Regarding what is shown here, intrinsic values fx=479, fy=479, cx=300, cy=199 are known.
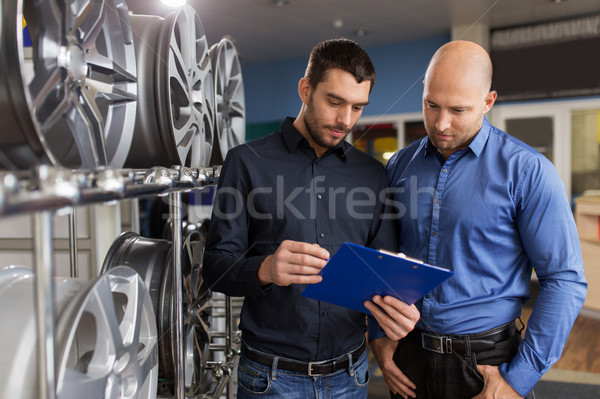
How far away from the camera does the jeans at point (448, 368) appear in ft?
4.81

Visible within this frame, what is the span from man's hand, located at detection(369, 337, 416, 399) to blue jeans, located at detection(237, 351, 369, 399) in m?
0.17

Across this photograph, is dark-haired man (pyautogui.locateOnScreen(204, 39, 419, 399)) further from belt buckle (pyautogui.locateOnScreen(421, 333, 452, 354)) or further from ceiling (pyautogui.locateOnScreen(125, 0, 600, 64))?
ceiling (pyautogui.locateOnScreen(125, 0, 600, 64))

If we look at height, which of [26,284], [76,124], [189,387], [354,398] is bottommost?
[189,387]

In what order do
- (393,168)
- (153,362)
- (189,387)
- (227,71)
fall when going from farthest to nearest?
(227,71), (189,387), (393,168), (153,362)

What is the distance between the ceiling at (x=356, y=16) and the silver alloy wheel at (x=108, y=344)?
500 centimetres

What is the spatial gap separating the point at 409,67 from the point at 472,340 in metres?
6.69

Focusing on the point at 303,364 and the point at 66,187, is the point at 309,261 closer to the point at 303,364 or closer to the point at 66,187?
the point at 303,364

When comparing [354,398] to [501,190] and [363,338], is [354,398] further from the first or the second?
[501,190]

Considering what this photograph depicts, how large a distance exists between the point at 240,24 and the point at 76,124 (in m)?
5.85

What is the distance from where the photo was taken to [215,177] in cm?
166

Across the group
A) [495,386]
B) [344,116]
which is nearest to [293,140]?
[344,116]

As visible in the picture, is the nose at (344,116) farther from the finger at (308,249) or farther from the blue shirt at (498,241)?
the finger at (308,249)

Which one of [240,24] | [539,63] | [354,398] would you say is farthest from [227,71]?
[539,63]

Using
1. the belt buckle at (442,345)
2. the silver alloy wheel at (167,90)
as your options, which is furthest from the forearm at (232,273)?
the belt buckle at (442,345)
